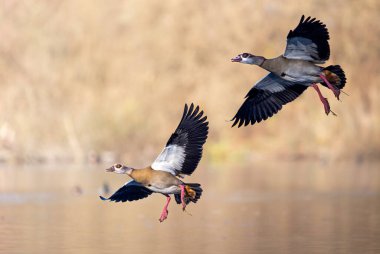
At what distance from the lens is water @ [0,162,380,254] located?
1894cm

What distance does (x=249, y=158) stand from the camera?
54125 millimetres

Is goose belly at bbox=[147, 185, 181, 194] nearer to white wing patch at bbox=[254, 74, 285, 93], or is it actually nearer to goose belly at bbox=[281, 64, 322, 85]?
white wing patch at bbox=[254, 74, 285, 93]

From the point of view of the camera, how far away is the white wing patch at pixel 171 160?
16.3 metres

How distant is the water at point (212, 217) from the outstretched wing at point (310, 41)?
14.3ft

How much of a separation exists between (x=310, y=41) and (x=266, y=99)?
6.01ft

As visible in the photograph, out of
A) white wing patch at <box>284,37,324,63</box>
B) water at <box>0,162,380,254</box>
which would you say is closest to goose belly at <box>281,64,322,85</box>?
white wing patch at <box>284,37,324,63</box>

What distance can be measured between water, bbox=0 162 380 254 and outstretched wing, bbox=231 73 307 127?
9.13ft

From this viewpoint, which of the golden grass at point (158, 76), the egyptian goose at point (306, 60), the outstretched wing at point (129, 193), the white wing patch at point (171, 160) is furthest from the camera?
the golden grass at point (158, 76)

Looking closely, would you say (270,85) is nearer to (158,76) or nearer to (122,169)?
(122,169)

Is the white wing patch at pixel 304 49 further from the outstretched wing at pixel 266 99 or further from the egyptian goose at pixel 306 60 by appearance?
the outstretched wing at pixel 266 99

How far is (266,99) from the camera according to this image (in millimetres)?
16500

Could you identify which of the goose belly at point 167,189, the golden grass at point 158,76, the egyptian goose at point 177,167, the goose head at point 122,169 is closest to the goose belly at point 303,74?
the egyptian goose at point 177,167

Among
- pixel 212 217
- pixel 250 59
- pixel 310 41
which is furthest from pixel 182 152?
pixel 212 217

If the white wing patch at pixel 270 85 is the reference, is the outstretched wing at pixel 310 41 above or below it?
above
